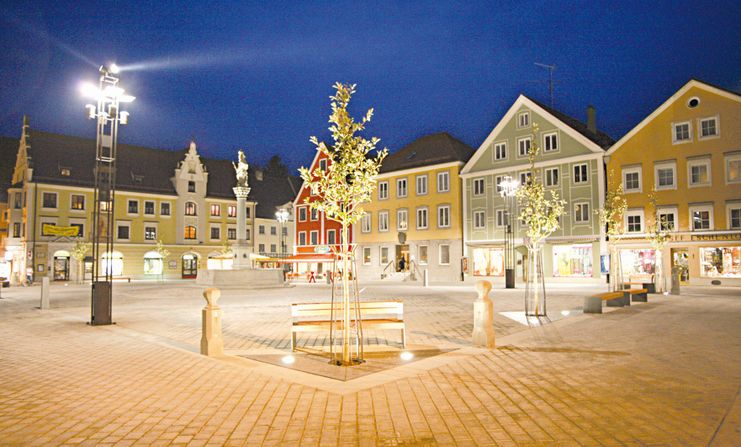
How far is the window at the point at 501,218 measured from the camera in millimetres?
41894

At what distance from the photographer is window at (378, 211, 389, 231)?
50969 millimetres

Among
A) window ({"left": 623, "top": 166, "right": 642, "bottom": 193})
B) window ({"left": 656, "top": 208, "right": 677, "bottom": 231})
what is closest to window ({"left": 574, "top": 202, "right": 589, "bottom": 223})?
window ({"left": 623, "top": 166, "right": 642, "bottom": 193})

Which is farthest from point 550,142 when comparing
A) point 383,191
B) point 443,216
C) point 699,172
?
point 383,191

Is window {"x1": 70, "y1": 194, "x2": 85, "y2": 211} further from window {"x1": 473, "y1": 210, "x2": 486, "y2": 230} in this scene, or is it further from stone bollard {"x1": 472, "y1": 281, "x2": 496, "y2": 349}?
stone bollard {"x1": 472, "y1": 281, "x2": 496, "y2": 349}

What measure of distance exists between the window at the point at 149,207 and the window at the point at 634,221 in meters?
48.1

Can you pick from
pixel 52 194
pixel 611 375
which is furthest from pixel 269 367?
pixel 52 194

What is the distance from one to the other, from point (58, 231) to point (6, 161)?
18.8m

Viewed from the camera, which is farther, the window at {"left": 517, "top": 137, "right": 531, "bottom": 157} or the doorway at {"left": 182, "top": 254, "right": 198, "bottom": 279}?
the doorway at {"left": 182, "top": 254, "right": 198, "bottom": 279}

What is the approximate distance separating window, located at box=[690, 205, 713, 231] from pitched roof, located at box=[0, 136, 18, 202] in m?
68.8

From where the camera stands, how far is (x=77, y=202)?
176ft

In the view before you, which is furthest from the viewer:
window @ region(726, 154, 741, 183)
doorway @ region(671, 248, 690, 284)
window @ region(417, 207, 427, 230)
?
window @ region(417, 207, 427, 230)

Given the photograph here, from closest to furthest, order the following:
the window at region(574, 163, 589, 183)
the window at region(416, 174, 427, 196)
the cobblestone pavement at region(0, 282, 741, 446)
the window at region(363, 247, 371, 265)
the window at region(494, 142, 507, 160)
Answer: the cobblestone pavement at region(0, 282, 741, 446), the window at region(574, 163, 589, 183), the window at region(494, 142, 507, 160), the window at region(416, 174, 427, 196), the window at region(363, 247, 371, 265)

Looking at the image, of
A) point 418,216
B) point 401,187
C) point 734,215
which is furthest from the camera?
point 401,187

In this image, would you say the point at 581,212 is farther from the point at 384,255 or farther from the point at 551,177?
the point at 384,255
